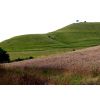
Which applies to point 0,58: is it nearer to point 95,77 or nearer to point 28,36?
point 95,77

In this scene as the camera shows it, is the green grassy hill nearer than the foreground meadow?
No

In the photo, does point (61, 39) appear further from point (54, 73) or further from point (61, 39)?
point (54, 73)

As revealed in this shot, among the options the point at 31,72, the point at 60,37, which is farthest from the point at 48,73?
the point at 60,37

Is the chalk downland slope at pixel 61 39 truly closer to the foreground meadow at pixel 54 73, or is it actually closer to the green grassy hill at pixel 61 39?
the green grassy hill at pixel 61 39

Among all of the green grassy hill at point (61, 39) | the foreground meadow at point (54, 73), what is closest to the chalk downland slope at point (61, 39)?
the green grassy hill at point (61, 39)

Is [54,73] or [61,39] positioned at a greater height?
[54,73]

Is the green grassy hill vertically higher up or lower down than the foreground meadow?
lower down

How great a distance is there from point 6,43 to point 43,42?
1219 cm

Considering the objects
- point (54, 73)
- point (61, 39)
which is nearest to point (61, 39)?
point (61, 39)

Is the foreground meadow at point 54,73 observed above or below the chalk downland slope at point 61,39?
above

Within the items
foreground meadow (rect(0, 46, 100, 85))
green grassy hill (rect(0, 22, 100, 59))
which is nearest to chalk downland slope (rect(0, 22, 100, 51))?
green grassy hill (rect(0, 22, 100, 59))

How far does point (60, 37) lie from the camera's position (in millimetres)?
140125

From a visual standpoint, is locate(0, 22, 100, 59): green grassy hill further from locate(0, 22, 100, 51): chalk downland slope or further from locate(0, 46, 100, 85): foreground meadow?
locate(0, 46, 100, 85): foreground meadow

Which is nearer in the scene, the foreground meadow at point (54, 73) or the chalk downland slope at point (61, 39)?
the foreground meadow at point (54, 73)
